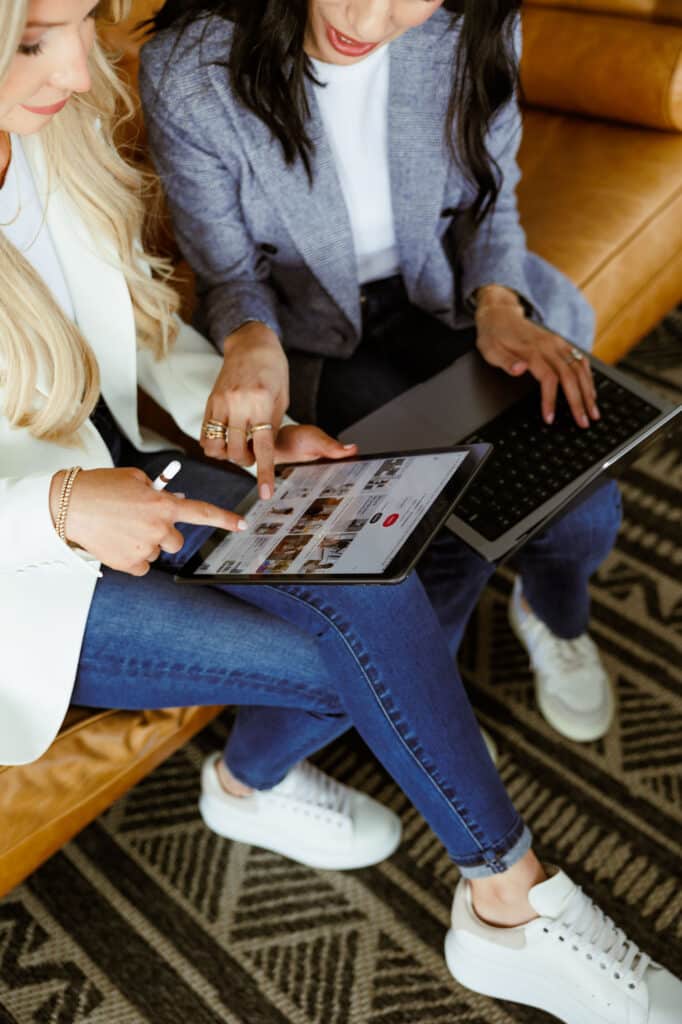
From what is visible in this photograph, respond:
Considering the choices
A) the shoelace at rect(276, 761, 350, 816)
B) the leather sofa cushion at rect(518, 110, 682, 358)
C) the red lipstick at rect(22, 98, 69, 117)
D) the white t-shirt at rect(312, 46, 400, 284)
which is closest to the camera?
the red lipstick at rect(22, 98, 69, 117)

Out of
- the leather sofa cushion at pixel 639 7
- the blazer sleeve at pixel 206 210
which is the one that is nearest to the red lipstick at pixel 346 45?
the blazer sleeve at pixel 206 210

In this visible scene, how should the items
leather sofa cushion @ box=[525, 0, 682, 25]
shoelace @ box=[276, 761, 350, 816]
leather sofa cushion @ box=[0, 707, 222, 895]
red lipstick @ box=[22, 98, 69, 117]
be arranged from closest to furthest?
red lipstick @ box=[22, 98, 69, 117]
leather sofa cushion @ box=[0, 707, 222, 895]
shoelace @ box=[276, 761, 350, 816]
leather sofa cushion @ box=[525, 0, 682, 25]

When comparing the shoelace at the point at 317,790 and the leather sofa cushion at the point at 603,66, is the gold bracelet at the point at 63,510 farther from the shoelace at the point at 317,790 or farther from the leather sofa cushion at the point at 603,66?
the leather sofa cushion at the point at 603,66

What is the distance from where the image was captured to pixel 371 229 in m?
1.19

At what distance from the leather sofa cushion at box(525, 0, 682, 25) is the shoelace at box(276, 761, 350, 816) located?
1.28 meters

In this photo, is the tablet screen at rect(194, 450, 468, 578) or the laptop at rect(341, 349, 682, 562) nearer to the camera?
the tablet screen at rect(194, 450, 468, 578)

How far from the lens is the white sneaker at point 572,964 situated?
936 millimetres

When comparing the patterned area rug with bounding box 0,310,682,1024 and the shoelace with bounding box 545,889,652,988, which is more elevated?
the shoelace with bounding box 545,889,652,988

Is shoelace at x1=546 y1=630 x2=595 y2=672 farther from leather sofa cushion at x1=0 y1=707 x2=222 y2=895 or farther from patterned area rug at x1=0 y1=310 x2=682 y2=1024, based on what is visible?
leather sofa cushion at x1=0 y1=707 x2=222 y2=895

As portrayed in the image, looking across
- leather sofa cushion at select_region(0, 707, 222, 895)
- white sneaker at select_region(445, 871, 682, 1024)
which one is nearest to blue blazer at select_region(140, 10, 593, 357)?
leather sofa cushion at select_region(0, 707, 222, 895)

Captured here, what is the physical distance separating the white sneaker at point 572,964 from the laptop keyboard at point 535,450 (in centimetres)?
38

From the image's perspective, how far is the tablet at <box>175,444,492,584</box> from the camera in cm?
78

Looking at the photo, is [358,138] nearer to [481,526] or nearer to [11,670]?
A: [481,526]

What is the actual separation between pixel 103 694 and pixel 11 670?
11 cm
